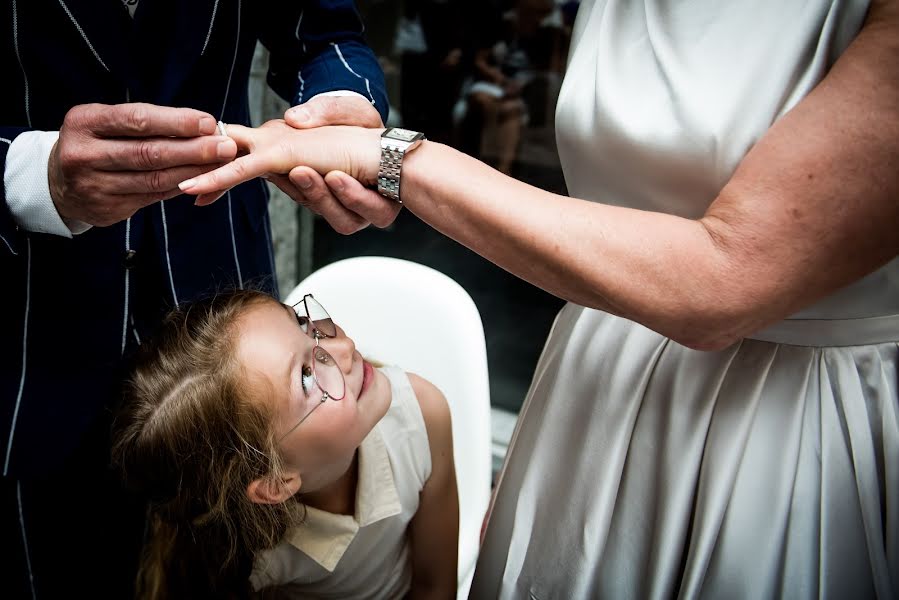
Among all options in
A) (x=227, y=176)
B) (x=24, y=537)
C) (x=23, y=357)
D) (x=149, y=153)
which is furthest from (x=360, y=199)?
(x=24, y=537)

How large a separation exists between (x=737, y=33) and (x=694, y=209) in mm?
211

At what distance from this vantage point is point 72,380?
1.15 meters

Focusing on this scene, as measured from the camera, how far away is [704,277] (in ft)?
2.27

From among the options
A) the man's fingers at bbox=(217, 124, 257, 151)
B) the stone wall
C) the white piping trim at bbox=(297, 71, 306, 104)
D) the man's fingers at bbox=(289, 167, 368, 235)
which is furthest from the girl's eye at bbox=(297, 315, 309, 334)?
the stone wall

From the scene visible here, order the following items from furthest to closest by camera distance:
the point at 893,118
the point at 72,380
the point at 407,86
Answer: the point at 407,86, the point at 72,380, the point at 893,118

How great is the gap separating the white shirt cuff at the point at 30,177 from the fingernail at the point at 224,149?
0.74 ft

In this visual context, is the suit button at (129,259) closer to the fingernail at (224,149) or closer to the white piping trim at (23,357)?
the white piping trim at (23,357)

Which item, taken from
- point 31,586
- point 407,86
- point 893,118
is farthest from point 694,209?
point 407,86

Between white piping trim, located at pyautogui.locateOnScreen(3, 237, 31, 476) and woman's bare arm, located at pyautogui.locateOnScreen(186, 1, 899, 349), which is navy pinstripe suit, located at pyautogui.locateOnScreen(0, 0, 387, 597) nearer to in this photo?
white piping trim, located at pyautogui.locateOnScreen(3, 237, 31, 476)

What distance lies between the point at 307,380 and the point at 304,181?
1.09 ft

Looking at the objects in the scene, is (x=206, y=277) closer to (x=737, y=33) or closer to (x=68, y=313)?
(x=68, y=313)

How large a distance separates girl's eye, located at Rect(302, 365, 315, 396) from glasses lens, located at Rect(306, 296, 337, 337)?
9cm

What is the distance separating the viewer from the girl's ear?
3.55 feet

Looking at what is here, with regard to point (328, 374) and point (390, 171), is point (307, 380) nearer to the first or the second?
point (328, 374)
